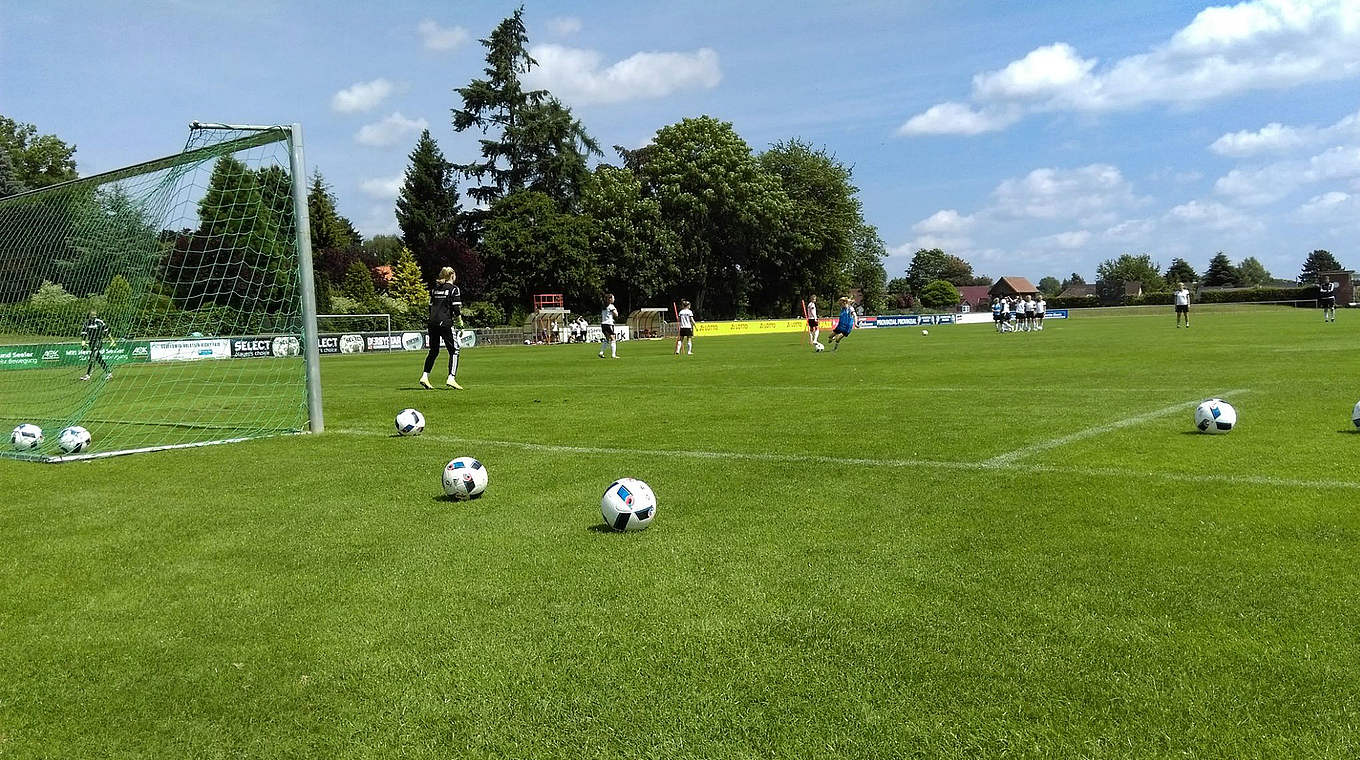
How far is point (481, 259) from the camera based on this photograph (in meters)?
58.1

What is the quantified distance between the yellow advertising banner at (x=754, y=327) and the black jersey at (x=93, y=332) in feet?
144

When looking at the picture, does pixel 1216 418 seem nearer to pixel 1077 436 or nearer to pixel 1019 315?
pixel 1077 436

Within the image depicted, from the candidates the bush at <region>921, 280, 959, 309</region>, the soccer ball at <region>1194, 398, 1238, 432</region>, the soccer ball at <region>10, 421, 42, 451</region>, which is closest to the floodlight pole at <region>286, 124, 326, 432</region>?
the soccer ball at <region>10, 421, 42, 451</region>

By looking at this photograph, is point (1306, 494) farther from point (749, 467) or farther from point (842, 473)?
point (749, 467)

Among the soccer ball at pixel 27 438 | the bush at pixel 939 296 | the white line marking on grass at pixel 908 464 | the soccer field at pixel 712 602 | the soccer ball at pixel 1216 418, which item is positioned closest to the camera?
the soccer field at pixel 712 602

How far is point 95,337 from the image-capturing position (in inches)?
555

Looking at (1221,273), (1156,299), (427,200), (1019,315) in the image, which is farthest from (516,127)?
(1221,273)

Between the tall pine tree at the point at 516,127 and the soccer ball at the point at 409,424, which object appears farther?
the tall pine tree at the point at 516,127

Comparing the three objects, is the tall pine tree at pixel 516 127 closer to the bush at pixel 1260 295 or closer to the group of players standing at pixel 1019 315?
the group of players standing at pixel 1019 315

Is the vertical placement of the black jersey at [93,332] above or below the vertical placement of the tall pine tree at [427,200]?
below

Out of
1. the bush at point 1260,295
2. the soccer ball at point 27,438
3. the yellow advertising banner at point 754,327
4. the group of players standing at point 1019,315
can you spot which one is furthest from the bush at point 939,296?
the soccer ball at point 27,438

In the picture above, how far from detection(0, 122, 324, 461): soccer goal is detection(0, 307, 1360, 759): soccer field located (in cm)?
294

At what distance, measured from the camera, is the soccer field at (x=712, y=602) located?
9.64 ft

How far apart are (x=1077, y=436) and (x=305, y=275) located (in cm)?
869
